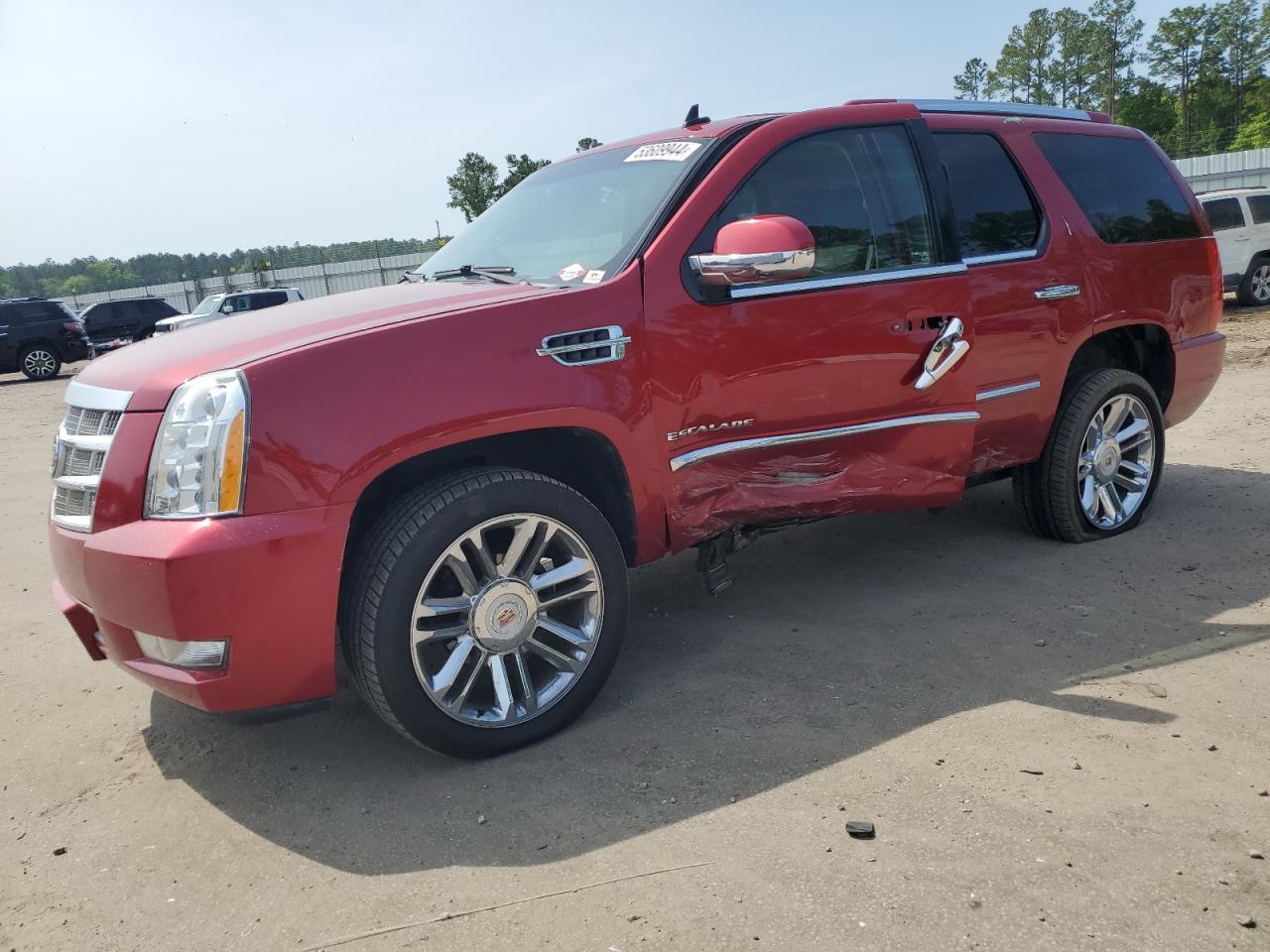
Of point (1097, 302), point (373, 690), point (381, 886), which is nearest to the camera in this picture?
point (381, 886)

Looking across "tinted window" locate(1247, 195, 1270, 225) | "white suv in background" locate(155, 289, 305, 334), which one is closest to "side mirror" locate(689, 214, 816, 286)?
"tinted window" locate(1247, 195, 1270, 225)

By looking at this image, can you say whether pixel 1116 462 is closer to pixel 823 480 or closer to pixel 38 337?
pixel 823 480

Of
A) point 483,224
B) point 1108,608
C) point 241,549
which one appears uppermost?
point 483,224

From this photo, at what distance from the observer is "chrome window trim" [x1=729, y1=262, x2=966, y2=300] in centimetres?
337

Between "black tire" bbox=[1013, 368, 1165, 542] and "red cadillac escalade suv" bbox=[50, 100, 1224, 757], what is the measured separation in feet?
0.07

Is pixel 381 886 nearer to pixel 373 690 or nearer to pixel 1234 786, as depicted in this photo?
pixel 373 690

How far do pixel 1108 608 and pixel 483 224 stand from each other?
3077 millimetres

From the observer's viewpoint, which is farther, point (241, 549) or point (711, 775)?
point (711, 775)

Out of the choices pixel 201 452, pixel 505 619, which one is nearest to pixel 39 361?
pixel 201 452

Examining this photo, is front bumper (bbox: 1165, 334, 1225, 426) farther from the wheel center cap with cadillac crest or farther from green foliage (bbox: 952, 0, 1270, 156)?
green foliage (bbox: 952, 0, 1270, 156)

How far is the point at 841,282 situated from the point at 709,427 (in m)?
0.78

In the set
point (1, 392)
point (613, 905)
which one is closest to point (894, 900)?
point (613, 905)

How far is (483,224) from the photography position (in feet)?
14.2

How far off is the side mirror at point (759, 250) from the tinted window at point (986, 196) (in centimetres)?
138
